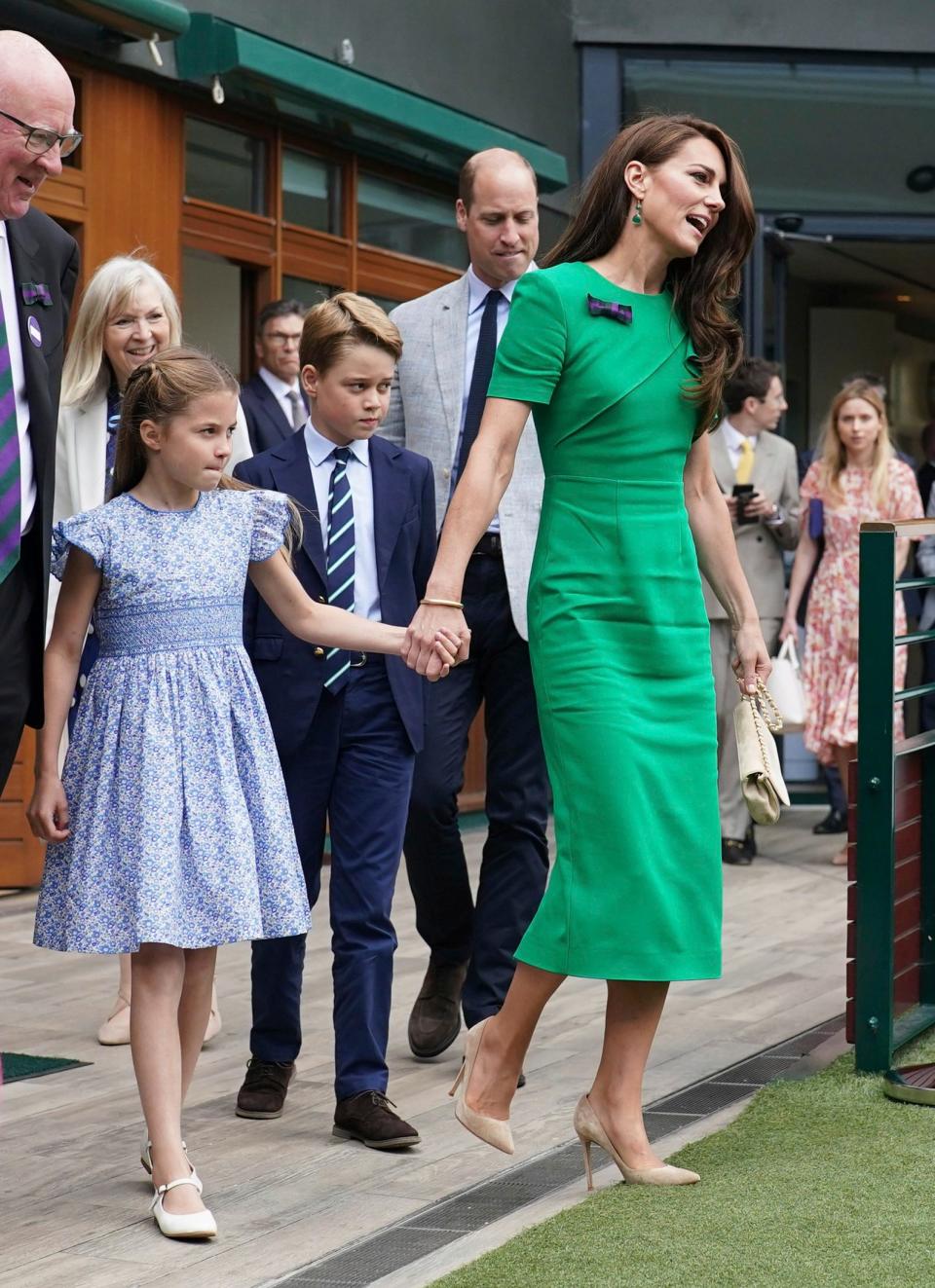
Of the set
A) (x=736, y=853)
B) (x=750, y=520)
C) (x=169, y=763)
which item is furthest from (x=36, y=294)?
(x=736, y=853)

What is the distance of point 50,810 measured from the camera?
3.55m

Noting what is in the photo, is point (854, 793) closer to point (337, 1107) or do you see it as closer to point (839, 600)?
point (337, 1107)

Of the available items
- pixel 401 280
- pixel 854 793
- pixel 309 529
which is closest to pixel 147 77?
pixel 401 280

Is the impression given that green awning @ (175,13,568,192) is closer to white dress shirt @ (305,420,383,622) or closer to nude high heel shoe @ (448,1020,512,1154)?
white dress shirt @ (305,420,383,622)

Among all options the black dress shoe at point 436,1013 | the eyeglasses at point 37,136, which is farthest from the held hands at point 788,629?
the eyeglasses at point 37,136

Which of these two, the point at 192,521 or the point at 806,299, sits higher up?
the point at 806,299

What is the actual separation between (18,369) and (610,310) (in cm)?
109

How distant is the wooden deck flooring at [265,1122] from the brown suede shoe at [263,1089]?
4 cm

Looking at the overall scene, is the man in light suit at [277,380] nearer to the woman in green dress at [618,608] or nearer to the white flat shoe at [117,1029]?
the white flat shoe at [117,1029]

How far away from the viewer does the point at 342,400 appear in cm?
430

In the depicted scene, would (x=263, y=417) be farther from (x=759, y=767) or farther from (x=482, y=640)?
(x=759, y=767)

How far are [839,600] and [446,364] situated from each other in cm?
429

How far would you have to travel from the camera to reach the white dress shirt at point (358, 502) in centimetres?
436

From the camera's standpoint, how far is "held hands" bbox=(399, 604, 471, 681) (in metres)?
3.58
